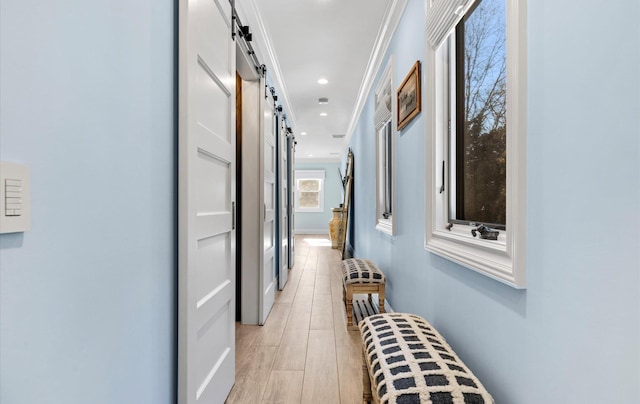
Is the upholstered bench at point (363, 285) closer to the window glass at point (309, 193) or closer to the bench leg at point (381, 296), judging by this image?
the bench leg at point (381, 296)

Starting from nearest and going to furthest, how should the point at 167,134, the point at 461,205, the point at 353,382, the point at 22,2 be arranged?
the point at 22,2 → the point at 167,134 → the point at 461,205 → the point at 353,382

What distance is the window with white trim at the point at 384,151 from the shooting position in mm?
2951

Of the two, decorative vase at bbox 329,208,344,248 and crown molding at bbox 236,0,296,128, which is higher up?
crown molding at bbox 236,0,296,128

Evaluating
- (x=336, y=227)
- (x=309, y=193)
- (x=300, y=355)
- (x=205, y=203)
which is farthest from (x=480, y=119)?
(x=309, y=193)

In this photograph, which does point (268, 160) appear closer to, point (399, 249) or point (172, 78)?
point (399, 249)

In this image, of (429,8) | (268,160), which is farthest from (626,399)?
(268,160)

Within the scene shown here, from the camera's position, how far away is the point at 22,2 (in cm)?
62

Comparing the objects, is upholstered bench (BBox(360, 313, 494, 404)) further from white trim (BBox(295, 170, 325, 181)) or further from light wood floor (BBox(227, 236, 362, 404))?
white trim (BBox(295, 170, 325, 181))

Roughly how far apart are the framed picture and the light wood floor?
5.47 feet

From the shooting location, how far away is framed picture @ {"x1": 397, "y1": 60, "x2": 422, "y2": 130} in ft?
6.50

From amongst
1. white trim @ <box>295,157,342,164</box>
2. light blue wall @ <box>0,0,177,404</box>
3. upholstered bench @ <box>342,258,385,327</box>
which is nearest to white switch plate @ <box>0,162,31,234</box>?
light blue wall @ <box>0,0,177,404</box>

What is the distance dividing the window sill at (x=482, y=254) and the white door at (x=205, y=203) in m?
1.09

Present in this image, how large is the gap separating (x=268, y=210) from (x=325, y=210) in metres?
8.15

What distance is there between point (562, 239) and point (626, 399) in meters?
0.34
